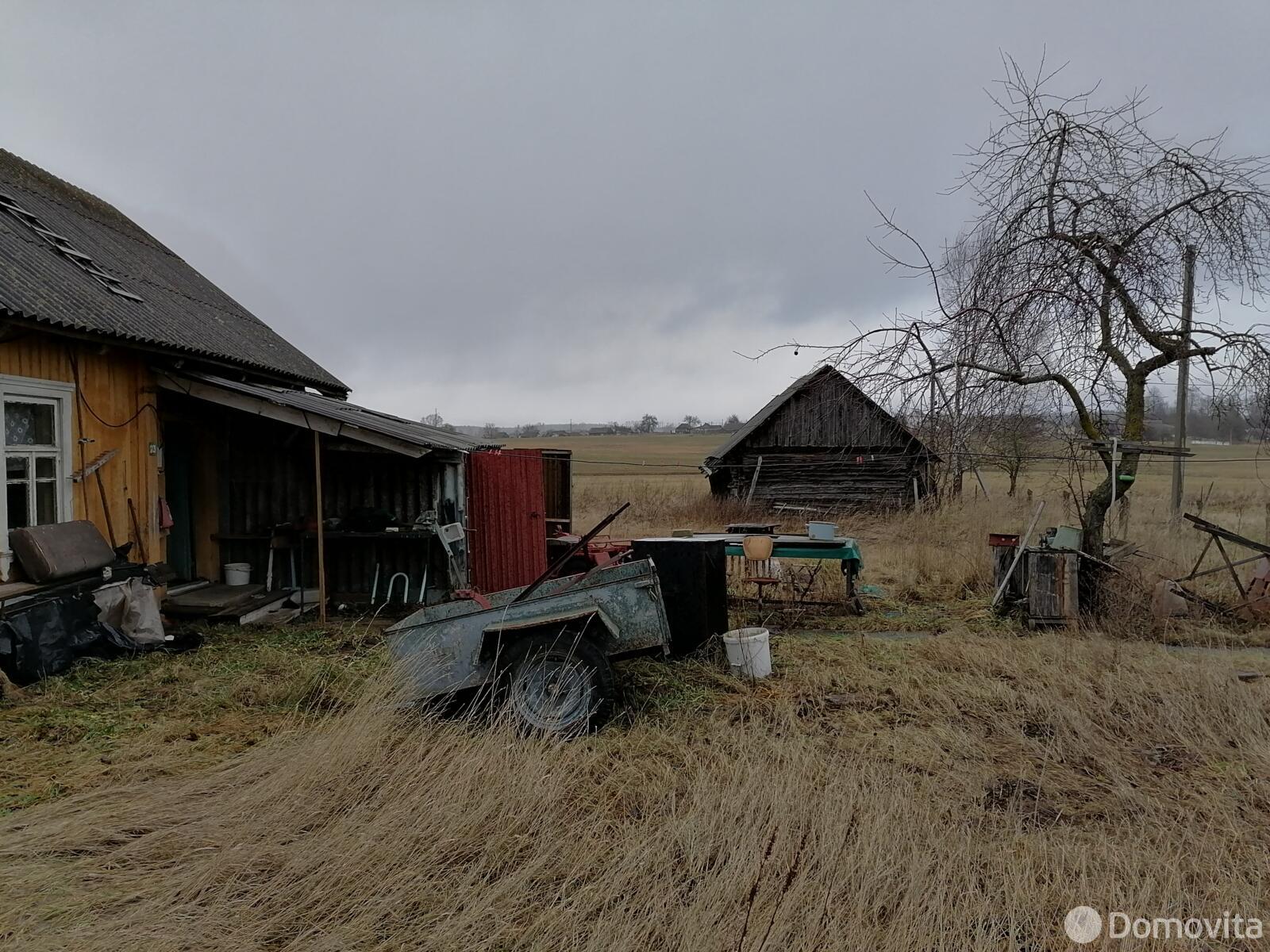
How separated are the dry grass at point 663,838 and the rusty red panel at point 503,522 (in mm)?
5446

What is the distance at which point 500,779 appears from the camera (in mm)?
3959

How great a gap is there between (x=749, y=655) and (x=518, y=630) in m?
2.27

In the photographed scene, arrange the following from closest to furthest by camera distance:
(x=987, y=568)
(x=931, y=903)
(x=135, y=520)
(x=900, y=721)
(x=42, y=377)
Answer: (x=931, y=903) < (x=900, y=721) < (x=42, y=377) < (x=135, y=520) < (x=987, y=568)

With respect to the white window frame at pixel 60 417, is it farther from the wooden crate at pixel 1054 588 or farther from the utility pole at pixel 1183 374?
the utility pole at pixel 1183 374

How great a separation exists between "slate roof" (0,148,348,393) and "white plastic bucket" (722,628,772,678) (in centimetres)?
654

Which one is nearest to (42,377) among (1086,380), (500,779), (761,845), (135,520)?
(135,520)

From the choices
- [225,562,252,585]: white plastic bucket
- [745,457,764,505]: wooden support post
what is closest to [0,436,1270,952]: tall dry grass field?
[225,562,252,585]: white plastic bucket

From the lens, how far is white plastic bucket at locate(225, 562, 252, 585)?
31.6 feet

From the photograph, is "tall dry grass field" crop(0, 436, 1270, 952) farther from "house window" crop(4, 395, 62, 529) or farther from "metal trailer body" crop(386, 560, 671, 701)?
"house window" crop(4, 395, 62, 529)

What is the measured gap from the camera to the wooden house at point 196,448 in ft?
23.6

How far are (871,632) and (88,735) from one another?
7309 mm

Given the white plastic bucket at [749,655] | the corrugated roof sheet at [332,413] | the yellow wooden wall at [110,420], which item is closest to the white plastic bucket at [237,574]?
the yellow wooden wall at [110,420]

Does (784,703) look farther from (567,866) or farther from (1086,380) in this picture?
(1086,380)

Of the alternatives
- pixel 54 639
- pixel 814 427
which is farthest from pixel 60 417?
pixel 814 427
